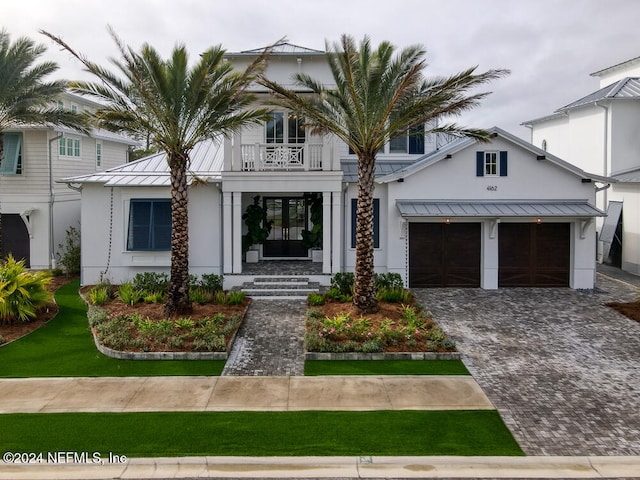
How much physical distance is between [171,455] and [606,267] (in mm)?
20931

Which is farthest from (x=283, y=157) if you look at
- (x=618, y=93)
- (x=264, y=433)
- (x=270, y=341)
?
(x=618, y=93)

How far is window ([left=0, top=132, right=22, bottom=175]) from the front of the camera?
2277 centimetres

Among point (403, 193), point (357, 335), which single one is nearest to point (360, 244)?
point (357, 335)

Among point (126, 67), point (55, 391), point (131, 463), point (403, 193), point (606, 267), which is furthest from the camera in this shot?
point (606, 267)

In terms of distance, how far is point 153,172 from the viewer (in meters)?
19.8

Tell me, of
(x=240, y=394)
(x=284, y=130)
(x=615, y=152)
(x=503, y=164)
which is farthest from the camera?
(x=615, y=152)

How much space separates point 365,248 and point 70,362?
7.51 m

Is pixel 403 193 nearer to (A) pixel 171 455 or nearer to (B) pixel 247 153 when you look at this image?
(B) pixel 247 153

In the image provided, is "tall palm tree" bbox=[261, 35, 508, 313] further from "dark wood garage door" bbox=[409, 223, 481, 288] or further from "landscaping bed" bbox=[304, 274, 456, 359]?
"dark wood garage door" bbox=[409, 223, 481, 288]

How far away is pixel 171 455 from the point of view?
26.8 ft

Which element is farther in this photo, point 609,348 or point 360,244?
point 360,244

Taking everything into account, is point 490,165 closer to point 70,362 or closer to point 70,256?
point 70,362

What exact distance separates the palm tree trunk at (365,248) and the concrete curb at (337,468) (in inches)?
274

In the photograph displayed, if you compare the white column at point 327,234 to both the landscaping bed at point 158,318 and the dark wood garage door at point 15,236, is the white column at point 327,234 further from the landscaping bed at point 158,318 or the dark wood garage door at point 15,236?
the dark wood garage door at point 15,236
